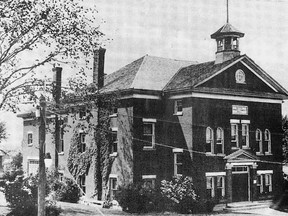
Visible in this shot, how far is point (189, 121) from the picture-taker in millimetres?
28141

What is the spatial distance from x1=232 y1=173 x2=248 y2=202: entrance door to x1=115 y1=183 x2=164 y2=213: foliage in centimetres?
582

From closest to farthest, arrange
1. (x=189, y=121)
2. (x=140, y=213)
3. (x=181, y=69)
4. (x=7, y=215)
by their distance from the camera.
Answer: (x=7, y=215) < (x=140, y=213) < (x=189, y=121) < (x=181, y=69)

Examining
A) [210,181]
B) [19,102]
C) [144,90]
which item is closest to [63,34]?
[19,102]

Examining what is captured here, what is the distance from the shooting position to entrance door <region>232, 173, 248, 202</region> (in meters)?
29.4

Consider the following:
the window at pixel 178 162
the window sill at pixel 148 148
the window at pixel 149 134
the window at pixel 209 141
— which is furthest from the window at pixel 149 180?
the window at pixel 209 141

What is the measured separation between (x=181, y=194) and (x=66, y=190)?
27.6 feet

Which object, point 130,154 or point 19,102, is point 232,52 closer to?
point 130,154

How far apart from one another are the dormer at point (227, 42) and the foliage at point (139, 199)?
419 inches

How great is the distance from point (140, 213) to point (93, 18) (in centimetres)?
1091

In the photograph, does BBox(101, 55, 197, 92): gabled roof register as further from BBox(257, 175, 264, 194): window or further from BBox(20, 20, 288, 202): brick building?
BBox(257, 175, 264, 194): window

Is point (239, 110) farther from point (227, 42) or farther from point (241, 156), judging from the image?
point (227, 42)

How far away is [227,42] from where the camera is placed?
3098 centimetres

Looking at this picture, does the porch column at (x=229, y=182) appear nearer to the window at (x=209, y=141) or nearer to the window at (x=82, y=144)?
the window at (x=209, y=141)

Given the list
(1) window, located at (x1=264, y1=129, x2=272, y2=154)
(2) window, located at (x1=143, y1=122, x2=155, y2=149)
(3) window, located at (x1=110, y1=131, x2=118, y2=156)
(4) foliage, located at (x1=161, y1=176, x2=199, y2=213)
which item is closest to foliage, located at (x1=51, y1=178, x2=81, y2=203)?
(3) window, located at (x1=110, y1=131, x2=118, y2=156)
